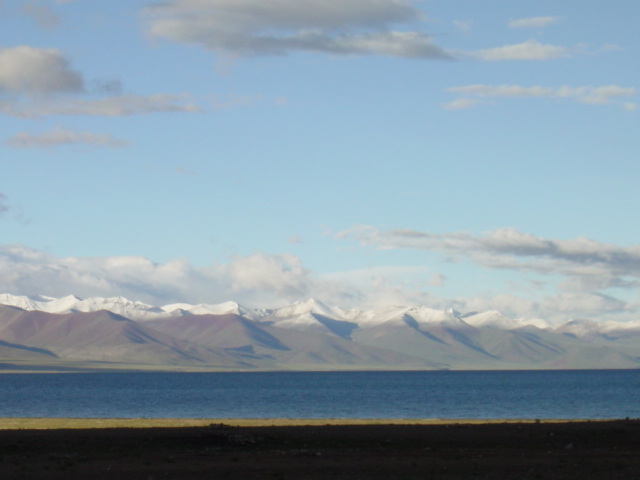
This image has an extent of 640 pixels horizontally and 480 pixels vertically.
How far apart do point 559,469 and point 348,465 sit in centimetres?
841

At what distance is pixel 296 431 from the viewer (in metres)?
54.3

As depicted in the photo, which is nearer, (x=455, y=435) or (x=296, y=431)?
(x=455, y=435)

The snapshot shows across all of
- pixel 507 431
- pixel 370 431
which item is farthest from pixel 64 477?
pixel 507 431

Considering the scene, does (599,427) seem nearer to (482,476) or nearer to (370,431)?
(370,431)

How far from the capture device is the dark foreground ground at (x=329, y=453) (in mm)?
35906

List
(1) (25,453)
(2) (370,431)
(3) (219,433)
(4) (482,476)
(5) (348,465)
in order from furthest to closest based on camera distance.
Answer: (2) (370,431) < (3) (219,433) < (1) (25,453) < (5) (348,465) < (4) (482,476)

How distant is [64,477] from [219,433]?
1523 centimetres

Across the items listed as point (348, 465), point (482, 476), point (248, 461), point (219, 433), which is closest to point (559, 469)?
point (482, 476)

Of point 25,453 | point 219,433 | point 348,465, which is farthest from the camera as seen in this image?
point 219,433

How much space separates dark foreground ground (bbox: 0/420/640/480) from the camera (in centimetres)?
3591

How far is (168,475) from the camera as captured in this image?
35688 mm

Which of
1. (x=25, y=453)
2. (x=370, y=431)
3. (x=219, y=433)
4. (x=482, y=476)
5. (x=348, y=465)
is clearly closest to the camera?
(x=482, y=476)

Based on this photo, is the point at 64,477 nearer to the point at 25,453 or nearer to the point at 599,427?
the point at 25,453

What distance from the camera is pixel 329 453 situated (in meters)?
42.9
